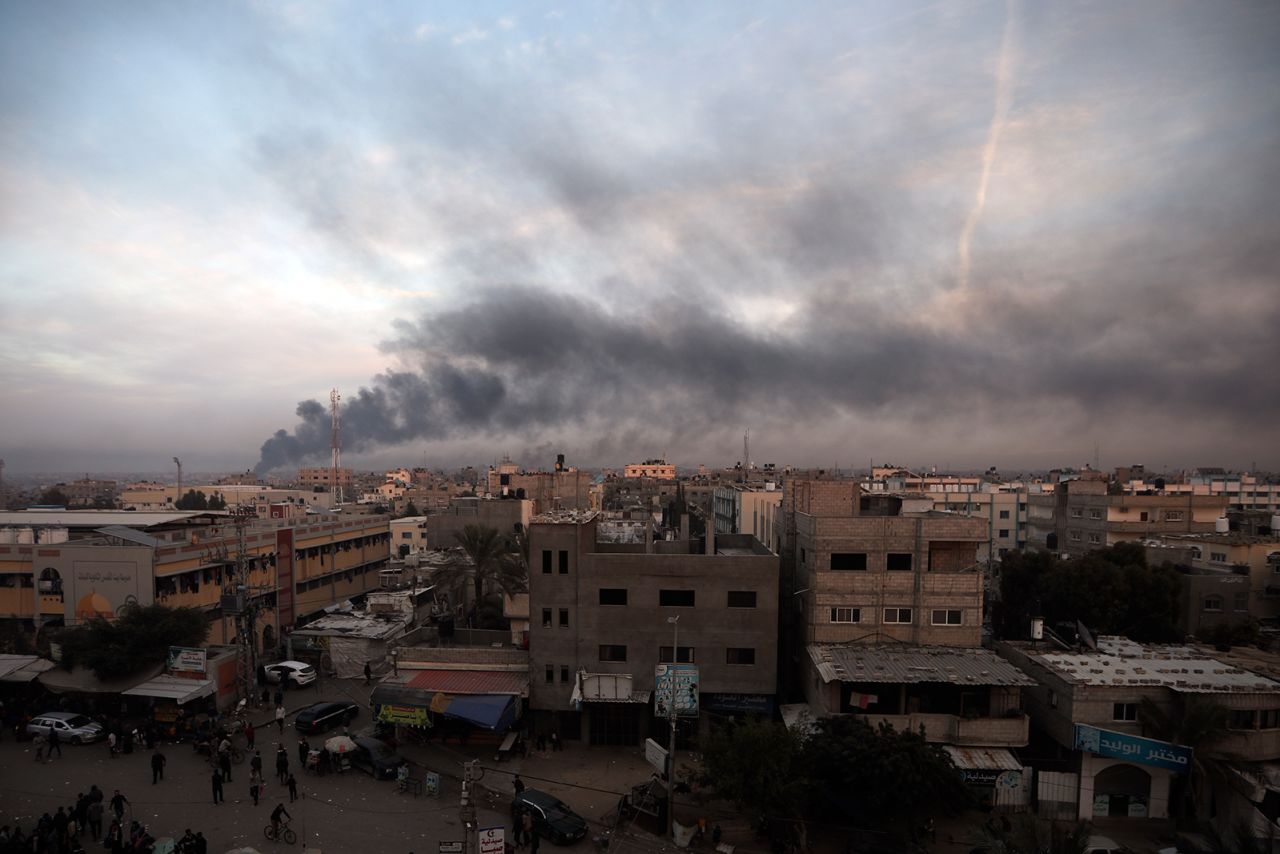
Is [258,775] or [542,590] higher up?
[542,590]

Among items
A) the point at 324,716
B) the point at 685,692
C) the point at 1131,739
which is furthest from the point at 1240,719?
the point at 324,716

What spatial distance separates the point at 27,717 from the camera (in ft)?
108

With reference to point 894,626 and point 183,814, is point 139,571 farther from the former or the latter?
point 894,626

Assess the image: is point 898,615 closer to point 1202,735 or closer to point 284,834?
point 1202,735

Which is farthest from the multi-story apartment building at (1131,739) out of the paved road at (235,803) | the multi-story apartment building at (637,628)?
the paved road at (235,803)

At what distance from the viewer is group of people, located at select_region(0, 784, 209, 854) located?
22.0m

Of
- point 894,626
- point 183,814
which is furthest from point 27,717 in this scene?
point 894,626

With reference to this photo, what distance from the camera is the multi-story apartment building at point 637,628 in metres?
33.3

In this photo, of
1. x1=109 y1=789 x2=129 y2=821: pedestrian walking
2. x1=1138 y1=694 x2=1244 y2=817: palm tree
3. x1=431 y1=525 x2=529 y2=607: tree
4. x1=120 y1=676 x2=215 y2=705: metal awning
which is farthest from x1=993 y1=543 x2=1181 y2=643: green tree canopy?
x1=109 y1=789 x2=129 y2=821: pedestrian walking

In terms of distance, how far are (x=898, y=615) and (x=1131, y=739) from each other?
944cm

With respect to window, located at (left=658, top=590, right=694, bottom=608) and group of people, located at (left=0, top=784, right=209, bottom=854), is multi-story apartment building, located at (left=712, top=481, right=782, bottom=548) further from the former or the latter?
group of people, located at (left=0, top=784, right=209, bottom=854)

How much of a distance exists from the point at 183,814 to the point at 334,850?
6.62 m

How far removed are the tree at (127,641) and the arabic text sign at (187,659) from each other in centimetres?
94

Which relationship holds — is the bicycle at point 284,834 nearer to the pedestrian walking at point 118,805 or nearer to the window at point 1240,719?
the pedestrian walking at point 118,805
